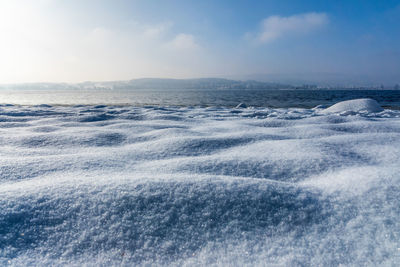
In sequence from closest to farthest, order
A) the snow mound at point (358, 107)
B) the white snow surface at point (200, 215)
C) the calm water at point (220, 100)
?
the white snow surface at point (200, 215)
the snow mound at point (358, 107)
the calm water at point (220, 100)

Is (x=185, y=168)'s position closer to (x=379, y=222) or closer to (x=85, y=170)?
(x=85, y=170)

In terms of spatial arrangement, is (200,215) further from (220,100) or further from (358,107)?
(220,100)

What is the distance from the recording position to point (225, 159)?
1499 mm

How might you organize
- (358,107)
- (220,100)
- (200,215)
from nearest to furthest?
(200,215), (358,107), (220,100)

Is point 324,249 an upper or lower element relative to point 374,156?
lower

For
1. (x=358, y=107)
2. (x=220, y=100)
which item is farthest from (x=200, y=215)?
(x=220, y=100)

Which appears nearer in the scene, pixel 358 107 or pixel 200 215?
pixel 200 215

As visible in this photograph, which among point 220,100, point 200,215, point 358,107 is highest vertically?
point 220,100

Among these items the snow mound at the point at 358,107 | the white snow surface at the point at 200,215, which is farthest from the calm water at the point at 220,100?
the white snow surface at the point at 200,215

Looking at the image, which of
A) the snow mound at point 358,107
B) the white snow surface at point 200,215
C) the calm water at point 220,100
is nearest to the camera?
the white snow surface at point 200,215

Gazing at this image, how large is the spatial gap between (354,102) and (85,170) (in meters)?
7.05

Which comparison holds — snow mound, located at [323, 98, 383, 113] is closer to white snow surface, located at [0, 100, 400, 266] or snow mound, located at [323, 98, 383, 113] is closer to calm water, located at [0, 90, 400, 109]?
white snow surface, located at [0, 100, 400, 266]

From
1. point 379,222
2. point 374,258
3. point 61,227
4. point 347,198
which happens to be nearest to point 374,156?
point 347,198

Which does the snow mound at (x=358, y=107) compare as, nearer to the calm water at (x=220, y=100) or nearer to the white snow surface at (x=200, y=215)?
the white snow surface at (x=200, y=215)
